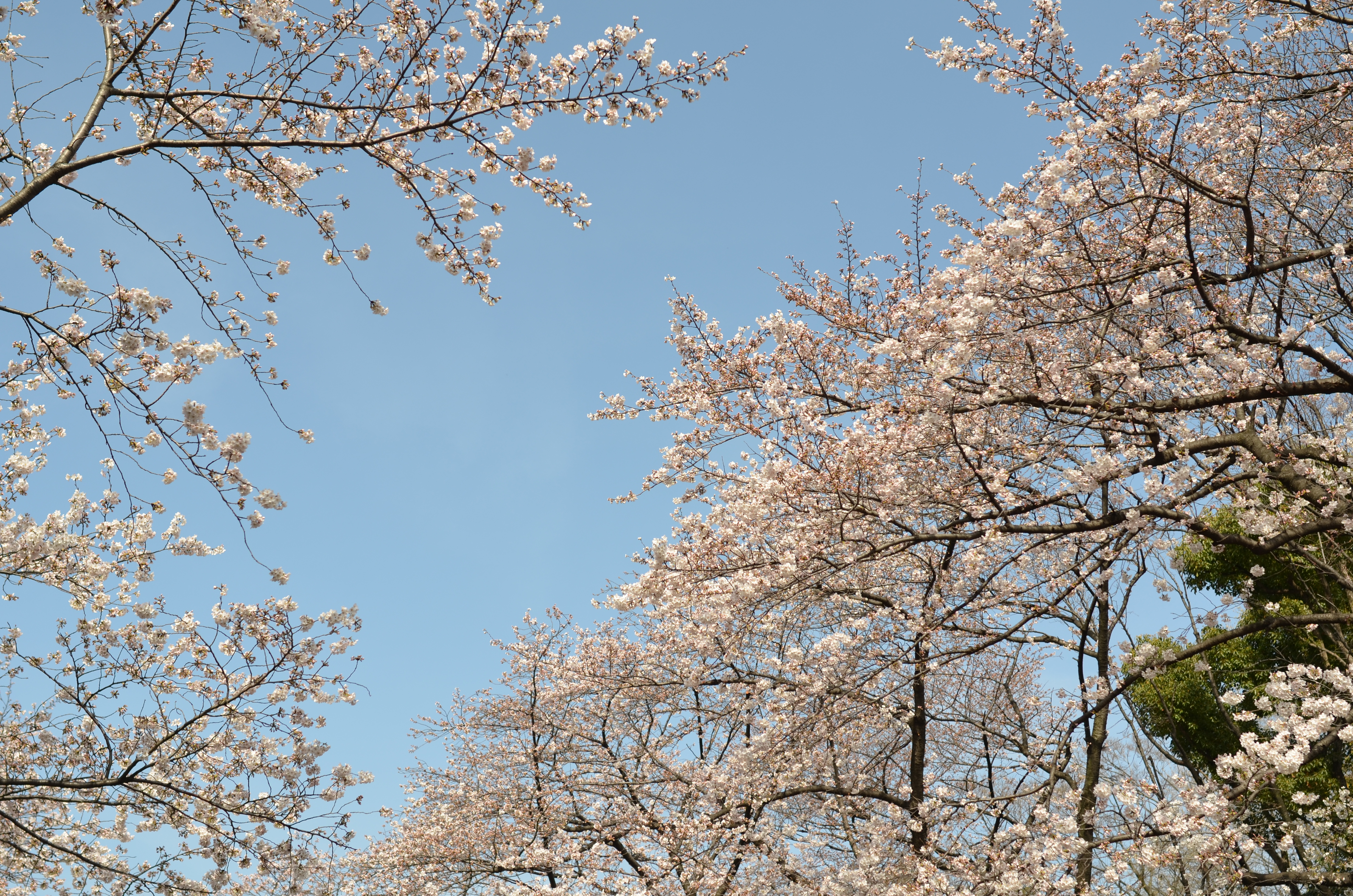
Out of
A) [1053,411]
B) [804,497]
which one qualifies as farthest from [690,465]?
[1053,411]

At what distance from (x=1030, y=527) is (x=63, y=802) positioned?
244 inches

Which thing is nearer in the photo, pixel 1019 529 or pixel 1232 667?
pixel 1019 529

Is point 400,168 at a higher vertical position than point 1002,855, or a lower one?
higher

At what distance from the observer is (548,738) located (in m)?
13.0

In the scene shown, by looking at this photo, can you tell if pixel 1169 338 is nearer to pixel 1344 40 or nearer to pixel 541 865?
pixel 1344 40

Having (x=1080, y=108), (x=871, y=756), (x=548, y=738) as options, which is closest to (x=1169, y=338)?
(x=1080, y=108)

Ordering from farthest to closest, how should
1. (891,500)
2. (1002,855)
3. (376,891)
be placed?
(376,891), (1002,855), (891,500)

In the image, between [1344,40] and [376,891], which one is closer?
[1344,40]

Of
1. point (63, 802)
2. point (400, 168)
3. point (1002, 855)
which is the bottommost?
point (1002, 855)

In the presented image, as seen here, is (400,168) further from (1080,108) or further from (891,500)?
(1080,108)

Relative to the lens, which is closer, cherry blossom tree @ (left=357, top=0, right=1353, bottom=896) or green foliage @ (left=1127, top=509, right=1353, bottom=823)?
cherry blossom tree @ (left=357, top=0, right=1353, bottom=896)

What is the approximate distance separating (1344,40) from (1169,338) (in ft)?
13.9

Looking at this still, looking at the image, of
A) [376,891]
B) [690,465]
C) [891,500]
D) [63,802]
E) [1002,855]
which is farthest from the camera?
[376,891]

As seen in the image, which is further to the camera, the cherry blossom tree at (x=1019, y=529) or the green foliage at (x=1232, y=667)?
the green foliage at (x=1232, y=667)
